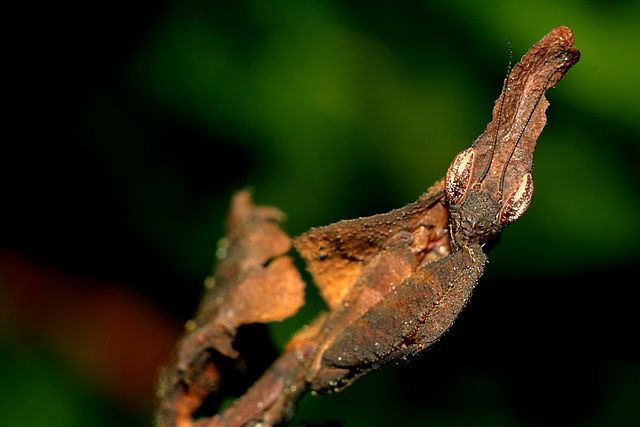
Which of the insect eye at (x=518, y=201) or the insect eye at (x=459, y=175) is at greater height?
the insect eye at (x=459, y=175)

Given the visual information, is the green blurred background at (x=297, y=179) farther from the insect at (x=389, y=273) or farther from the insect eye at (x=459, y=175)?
the insect eye at (x=459, y=175)

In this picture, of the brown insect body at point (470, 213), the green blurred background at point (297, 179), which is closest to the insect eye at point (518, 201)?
the brown insect body at point (470, 213)

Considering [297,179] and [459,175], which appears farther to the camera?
[297,179]

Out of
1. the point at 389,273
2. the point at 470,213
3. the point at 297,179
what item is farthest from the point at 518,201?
the point at 297,179

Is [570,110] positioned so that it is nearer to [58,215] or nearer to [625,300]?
[625,300]

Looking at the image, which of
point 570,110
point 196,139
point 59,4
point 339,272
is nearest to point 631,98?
point 570,110

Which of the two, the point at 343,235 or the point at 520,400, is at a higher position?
the point at 343,235

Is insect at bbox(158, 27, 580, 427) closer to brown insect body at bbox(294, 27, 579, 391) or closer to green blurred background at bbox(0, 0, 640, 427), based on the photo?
brown insect body at bbox(294, 27, 579, 391)

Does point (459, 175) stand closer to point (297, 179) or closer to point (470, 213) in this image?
point (470, 213)
